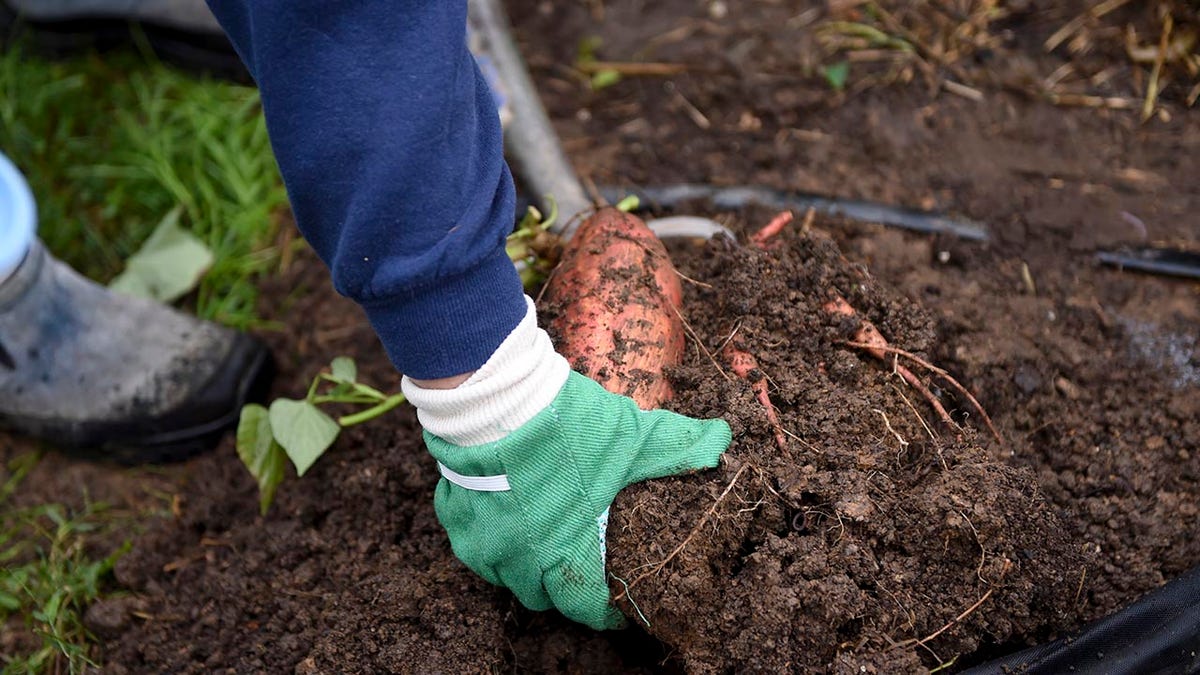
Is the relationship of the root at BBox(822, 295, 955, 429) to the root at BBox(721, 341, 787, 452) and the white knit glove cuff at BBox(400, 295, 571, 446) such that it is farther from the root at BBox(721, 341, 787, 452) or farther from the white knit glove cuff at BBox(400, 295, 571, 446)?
the white knit glove cuff at BBox(400, 295, 571, 446)

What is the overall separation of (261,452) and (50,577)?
0.45 m

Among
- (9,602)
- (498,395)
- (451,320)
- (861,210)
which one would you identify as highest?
(451,320)

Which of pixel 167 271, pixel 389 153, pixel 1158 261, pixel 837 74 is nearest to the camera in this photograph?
pixel 389 153

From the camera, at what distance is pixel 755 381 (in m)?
1.40

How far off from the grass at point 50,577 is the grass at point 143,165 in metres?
0.53

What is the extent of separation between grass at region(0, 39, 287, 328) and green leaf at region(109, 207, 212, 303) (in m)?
0.04

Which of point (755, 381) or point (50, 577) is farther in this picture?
point (50, 577)

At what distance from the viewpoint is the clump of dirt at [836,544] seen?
121 centimetres

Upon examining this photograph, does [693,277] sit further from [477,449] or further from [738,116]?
[738,116]

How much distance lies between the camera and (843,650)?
121 cm

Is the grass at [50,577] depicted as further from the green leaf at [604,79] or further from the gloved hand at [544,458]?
the green leaf at [604,79]

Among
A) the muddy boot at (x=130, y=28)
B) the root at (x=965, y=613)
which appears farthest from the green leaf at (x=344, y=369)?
the muddy boot at (x=130, y=28)

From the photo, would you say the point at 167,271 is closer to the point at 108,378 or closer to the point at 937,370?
the point at 108,378

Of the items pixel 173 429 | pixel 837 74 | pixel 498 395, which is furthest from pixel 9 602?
pixel 837 74
